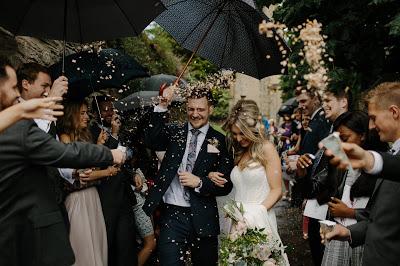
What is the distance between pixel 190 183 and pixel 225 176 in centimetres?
43

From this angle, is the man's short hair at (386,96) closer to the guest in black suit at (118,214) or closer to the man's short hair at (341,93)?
the man's short hair at (341,93)

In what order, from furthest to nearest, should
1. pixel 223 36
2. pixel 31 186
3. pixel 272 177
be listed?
pixel 223 36 < pixel 272 177 < pixel 31 186

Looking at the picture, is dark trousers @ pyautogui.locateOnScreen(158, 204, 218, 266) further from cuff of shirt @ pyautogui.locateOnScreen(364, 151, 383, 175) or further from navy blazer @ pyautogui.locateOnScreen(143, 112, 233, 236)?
cuff of shirt @ pyautogui.locateOnScreen(364, 151, 383, 175)

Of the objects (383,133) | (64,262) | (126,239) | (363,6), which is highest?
(363,6)

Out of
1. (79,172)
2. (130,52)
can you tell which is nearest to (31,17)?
(79,172)

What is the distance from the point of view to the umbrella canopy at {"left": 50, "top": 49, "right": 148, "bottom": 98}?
4.75 metres

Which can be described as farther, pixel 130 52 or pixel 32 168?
pixel 130 52

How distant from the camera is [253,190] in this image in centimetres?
489

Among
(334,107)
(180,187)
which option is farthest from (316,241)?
(180,187)

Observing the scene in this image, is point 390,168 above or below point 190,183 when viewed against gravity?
above

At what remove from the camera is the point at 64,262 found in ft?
11.6

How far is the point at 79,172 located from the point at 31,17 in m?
1.53

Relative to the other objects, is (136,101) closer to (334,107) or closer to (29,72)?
(29,72)

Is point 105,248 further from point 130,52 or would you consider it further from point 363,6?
point 130,52
